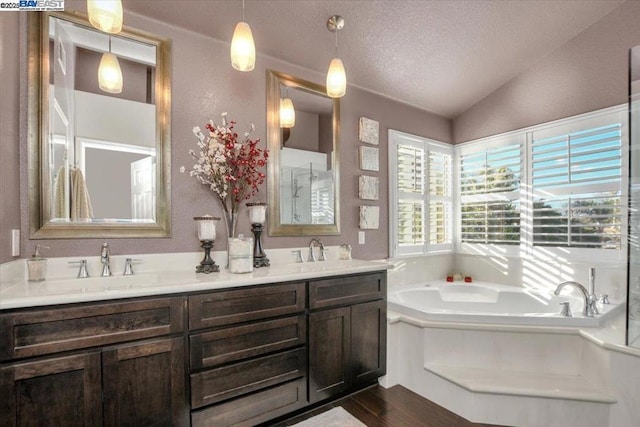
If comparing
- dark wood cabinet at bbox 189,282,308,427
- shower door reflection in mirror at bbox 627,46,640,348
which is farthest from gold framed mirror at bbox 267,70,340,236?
shower door reflection in mirror at bbox 627,46,640,348

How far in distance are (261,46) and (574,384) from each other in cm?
320

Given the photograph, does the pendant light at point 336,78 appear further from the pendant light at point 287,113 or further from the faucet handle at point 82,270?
the faucet handle at point 82,270

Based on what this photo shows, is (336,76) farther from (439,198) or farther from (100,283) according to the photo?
(439,198)

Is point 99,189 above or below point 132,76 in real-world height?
below

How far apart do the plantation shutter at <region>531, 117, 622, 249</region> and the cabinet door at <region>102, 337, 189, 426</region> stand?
3322 mm

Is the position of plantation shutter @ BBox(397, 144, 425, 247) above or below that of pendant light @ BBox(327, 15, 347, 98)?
below

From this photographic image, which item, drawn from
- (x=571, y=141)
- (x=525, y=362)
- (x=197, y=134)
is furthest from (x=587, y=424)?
(x=197, y=134)

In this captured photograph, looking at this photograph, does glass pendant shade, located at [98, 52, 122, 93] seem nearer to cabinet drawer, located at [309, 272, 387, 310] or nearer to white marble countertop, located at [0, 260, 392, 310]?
white marble countertop, located at [0, 260, 392, 310]

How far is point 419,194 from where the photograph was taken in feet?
11.4

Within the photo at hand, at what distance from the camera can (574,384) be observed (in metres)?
1.98

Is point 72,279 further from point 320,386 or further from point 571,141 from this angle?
point 571,141

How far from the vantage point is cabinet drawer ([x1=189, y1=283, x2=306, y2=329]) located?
161 centimetres

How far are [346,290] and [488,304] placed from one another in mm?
1929

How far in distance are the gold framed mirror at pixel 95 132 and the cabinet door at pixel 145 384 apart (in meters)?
0.78
